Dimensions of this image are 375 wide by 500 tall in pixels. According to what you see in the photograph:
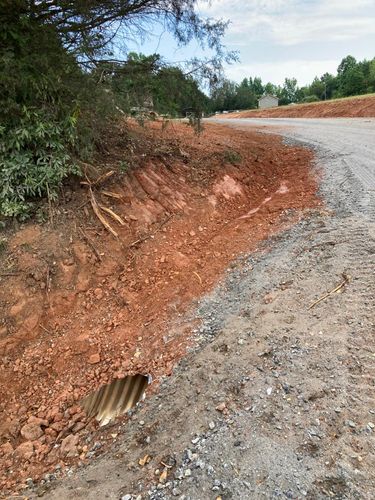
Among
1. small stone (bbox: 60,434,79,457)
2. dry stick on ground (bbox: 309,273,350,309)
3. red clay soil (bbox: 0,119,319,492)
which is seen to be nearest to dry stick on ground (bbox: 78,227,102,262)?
red clay soil (bbox: 0,119,319,492)

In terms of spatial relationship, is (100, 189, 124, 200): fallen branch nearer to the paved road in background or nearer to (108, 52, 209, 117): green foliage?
(108, 52, 209, 117): green foliage

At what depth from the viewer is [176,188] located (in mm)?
6145

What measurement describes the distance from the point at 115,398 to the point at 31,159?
310 cm

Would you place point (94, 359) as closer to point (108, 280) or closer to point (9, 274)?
point (108, 280)

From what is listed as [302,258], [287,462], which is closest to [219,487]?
[287,462]

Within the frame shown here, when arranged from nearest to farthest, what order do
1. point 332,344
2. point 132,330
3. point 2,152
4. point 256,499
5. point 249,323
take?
1. point 256,499
2. point 332,344
3. point 249,323
4. point 132,330
5. point 2,152

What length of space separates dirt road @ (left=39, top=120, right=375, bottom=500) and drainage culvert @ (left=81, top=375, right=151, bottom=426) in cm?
21

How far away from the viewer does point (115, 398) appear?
359 centimetres

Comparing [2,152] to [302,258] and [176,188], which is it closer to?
[176,188]

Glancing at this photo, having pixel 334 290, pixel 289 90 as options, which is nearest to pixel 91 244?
pixel 334 290

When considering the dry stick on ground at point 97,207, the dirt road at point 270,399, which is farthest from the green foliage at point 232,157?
the dirt road at point 270,399

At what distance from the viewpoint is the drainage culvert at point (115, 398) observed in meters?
3.46

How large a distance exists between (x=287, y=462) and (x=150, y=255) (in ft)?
10.4

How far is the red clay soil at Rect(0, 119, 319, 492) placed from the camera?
11.9 ft
